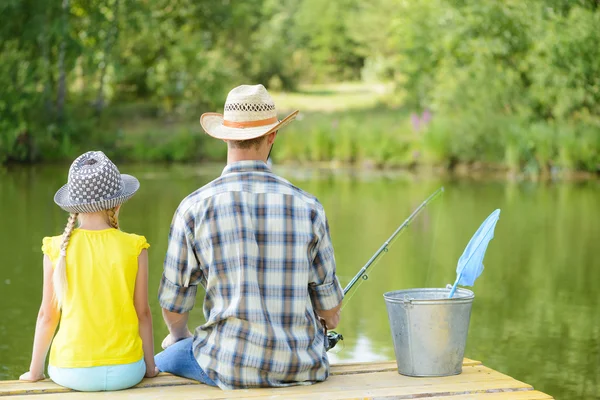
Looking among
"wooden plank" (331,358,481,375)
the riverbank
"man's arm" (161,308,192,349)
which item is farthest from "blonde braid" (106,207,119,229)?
the riverbank

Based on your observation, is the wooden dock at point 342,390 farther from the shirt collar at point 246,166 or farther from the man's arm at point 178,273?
the shirt collar at point 246,166

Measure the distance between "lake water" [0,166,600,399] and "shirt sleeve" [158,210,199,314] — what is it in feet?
7.65

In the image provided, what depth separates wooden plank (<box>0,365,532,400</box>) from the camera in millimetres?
2684

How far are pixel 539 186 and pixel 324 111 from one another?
1184cm

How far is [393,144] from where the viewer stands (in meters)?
18.6

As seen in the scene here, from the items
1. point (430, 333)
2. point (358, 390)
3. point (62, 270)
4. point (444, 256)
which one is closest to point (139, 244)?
point (62, 270)

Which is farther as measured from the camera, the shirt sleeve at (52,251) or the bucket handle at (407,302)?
the bucket handle at (407,302)

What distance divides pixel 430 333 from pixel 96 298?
92cm

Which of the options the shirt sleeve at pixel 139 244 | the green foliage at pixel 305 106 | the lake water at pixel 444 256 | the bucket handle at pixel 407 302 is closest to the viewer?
the shirt sleeve at pixel 139 244

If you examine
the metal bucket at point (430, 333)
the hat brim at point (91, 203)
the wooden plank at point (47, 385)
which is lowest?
the wooden plank at point (47, 385)

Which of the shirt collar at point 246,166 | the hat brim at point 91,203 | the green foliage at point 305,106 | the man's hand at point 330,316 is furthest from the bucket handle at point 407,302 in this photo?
the green foliage at point 305,106

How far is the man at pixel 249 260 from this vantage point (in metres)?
2.69

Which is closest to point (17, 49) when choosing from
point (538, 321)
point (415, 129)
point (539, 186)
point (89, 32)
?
point (89, 32)

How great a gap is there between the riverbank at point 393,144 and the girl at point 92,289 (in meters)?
14.2
